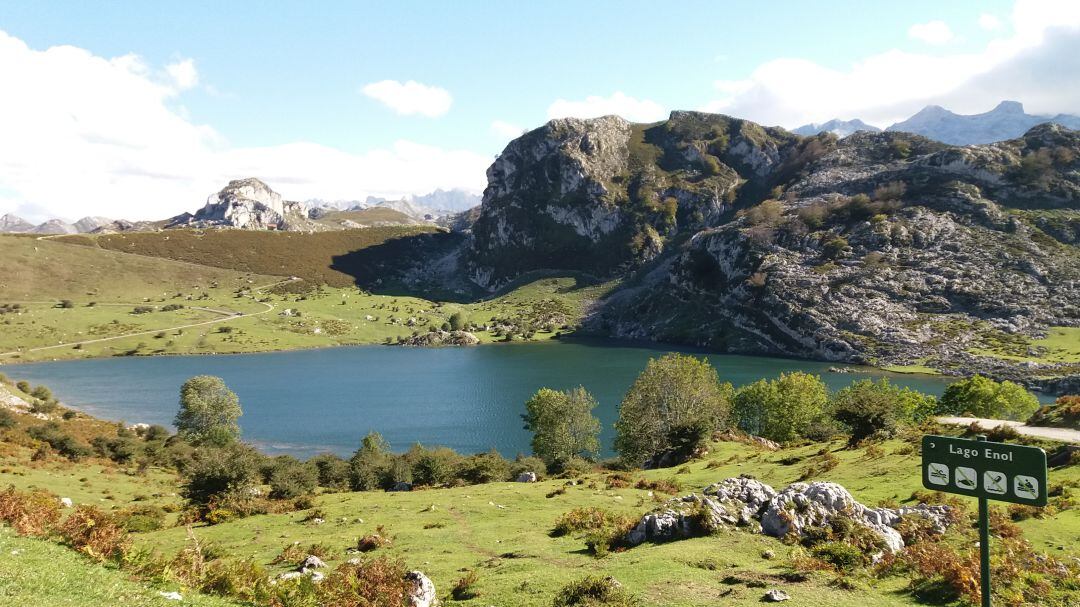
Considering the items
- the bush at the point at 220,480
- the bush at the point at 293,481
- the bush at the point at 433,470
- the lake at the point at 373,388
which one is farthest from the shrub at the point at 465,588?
the lake at the point at 373,388

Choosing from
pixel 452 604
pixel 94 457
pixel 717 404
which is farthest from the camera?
pixel 717 404

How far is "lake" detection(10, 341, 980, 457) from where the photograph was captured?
102625mm

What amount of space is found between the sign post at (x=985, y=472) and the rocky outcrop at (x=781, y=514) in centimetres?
1065

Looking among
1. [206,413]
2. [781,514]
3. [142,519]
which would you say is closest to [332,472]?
[142,519]

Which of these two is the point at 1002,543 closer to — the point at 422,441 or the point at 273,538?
the point at 273,538

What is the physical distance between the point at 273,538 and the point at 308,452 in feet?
218

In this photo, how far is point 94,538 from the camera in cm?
1734

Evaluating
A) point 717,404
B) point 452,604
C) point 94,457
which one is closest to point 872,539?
point 452,604

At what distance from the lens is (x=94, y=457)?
58312 millimetres

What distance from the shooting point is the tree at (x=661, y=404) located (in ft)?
209

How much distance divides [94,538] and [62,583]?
142 inches

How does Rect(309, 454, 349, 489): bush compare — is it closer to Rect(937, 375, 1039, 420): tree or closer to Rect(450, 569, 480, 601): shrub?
Rect(450, 569, 480, 601): shrub

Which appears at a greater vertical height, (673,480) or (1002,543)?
(1002,543)

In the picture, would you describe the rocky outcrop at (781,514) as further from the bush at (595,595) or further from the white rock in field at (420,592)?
the white rock in field at (420,592)
